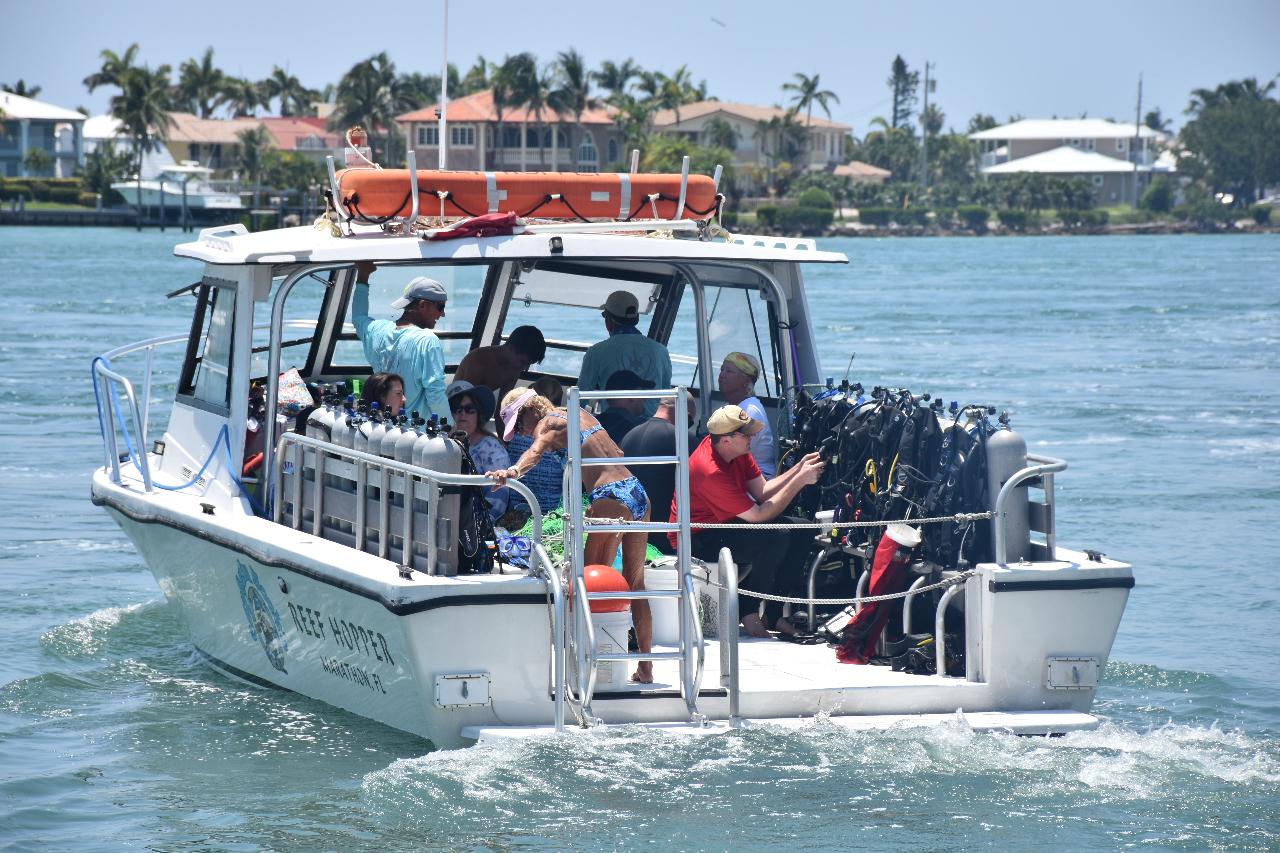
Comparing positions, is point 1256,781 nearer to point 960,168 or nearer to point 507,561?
point 507,561

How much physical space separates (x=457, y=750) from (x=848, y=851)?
158 cm

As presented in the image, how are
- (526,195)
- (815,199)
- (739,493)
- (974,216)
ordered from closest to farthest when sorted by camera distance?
(739,493), (526,195), (815,199), (974,216)

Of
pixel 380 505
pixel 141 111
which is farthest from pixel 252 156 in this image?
pixel 380 505

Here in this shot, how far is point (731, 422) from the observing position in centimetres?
804

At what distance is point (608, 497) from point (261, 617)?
2128mm

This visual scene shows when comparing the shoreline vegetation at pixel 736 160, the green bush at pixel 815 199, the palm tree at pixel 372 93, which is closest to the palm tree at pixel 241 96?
the shoreline vegetation at pixel 736 160

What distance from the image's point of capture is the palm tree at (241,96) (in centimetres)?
13525

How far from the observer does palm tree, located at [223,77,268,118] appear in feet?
444

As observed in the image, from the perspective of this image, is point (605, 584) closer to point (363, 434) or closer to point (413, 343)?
point (363, 434)

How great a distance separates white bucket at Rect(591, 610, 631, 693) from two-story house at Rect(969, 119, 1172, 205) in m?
126

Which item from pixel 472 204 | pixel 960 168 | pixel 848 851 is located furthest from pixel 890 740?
pixel 960 168

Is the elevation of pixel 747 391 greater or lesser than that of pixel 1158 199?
lesser

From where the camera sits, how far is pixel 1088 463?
799 inches

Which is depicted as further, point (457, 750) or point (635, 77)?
point (635, 77)
